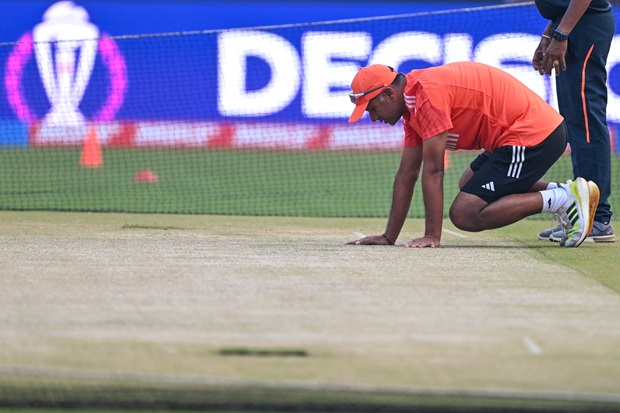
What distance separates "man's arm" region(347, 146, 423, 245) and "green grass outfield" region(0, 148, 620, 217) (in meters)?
2.51

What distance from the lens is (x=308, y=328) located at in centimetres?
323

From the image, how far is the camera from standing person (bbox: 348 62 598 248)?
547 centimetres

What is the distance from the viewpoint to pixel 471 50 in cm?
1516

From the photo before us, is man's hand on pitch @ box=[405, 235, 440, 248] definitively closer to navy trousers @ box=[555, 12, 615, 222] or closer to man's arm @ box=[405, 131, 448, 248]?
man's arm @ box=[405, 131, 448, 248]

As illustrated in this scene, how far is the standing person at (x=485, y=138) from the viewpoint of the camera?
17.9 feet

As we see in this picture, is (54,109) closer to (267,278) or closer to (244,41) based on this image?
(244,41)

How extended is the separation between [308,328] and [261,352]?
347 mm

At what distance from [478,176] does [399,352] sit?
115 inches

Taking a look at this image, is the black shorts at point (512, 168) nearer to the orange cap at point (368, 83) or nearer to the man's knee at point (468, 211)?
the man's knee at point (468, 211)

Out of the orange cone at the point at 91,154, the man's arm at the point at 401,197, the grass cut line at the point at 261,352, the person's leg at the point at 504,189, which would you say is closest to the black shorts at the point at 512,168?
the person's leg at the point at 504,189

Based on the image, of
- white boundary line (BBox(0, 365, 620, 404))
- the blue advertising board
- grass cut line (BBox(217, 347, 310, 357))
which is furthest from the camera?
the blue advertising board

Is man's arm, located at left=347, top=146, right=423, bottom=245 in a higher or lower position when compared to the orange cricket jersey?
lower

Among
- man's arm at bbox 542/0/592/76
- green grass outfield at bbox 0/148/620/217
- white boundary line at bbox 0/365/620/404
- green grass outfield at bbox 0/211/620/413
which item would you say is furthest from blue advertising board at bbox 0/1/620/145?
white boundary line at bbox 0/365/620/404

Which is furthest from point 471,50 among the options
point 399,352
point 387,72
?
point 399,352
